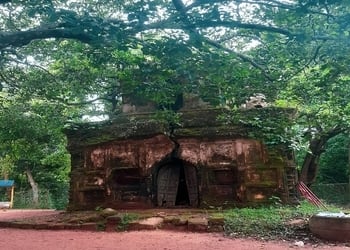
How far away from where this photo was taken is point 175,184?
12.9m

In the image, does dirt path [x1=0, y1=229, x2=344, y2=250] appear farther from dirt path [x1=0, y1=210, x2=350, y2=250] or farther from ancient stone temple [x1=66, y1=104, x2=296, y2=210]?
ancient stone temple [x1=66, y1=104, x2=296, y2=210]

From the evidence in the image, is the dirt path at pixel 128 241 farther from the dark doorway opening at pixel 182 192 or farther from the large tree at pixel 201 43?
the dark doorway opening at pixel 182 192

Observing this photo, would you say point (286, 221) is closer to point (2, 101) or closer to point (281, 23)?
point (281, 23)

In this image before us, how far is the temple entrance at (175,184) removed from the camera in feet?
40.7

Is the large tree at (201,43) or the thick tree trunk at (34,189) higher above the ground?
the large tree at (201,43)

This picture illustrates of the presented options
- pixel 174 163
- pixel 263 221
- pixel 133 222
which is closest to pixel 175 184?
pixel 174 163

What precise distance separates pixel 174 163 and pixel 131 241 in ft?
17.9

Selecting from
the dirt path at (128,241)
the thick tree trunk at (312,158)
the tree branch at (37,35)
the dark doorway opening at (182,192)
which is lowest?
the dirt path at (128,241)

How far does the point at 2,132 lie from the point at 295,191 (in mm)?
9988

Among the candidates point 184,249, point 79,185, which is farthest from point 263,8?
point 79,185

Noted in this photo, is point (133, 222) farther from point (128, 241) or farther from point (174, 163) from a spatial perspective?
point (174, 163)

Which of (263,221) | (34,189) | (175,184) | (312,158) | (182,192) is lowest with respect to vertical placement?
(263,221)

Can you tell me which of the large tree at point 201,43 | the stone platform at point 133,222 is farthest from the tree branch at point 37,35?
the stone platform at point 133,222

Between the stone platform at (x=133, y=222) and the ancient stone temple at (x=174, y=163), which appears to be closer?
the stone platform at (x=133, y=222)
